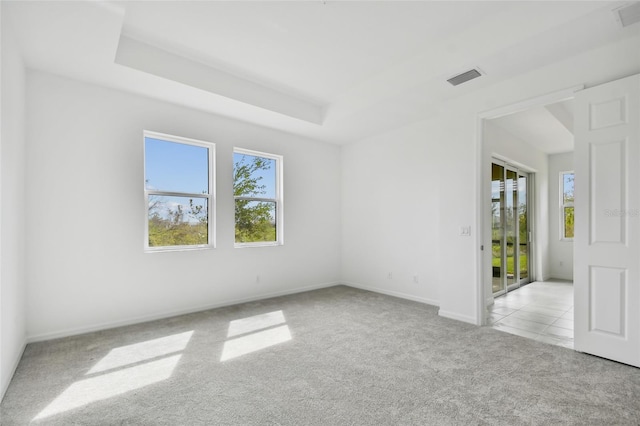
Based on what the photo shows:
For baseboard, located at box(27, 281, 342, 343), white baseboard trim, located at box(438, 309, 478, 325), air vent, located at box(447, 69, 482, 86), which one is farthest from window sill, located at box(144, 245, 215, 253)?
air vent, located at box(447, 69, 482, 86)

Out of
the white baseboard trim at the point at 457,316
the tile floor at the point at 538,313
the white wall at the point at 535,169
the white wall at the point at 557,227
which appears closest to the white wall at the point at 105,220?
the white baseboard trim at the point at 457,316

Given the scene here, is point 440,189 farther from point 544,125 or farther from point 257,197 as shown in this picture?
point 257,197

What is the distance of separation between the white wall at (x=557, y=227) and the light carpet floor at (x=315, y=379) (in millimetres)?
4505

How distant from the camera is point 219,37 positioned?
3.10m

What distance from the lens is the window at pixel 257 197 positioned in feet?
15.9

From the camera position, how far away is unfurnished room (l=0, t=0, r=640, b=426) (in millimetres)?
2252

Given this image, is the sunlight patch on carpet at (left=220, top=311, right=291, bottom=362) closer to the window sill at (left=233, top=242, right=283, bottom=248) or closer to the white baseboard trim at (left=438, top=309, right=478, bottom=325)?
the window sill at (left=233, top=242, right=283, bottom=248)

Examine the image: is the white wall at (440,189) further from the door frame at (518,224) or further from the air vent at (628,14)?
the door frame at (518,224)

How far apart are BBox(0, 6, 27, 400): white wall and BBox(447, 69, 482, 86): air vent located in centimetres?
394

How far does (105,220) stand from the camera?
3.55 metres

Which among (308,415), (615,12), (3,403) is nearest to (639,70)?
(615,12)

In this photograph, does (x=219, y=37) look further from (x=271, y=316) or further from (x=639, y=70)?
(x=639, y=70)

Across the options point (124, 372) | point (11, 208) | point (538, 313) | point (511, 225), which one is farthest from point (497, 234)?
point (11, 208)

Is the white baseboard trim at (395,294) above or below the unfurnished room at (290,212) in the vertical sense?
below
